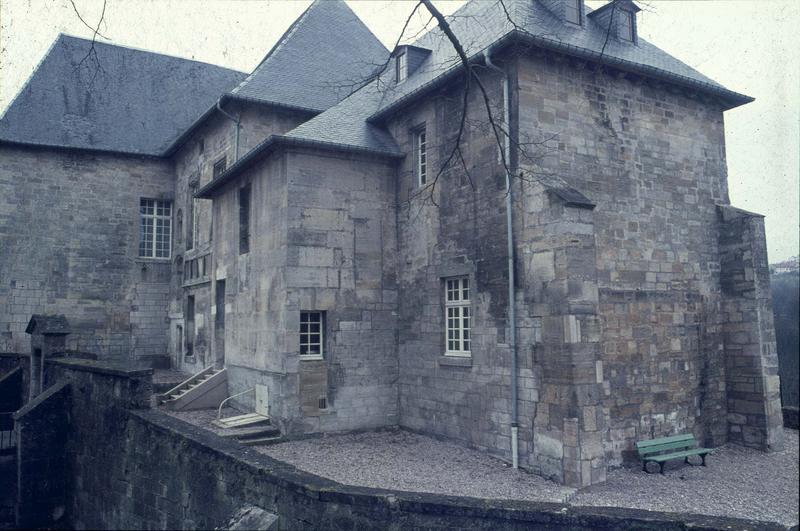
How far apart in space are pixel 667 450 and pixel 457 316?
4.16 m

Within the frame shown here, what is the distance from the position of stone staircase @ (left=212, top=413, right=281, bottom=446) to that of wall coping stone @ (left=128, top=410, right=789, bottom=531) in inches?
127

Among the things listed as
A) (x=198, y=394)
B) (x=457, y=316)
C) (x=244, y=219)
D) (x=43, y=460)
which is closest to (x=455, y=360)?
(x=457, y=316)

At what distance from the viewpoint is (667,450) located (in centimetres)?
1010

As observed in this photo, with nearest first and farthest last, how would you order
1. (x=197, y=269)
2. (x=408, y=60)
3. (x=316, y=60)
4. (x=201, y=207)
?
(x=408, y=60), (x=316, y=60), (x=197, y=269), (x=201, y=207)

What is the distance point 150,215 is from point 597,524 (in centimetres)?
1872

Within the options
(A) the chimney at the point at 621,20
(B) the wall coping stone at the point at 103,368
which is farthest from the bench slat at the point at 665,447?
(B) the wall coping stone at the point at 103,368

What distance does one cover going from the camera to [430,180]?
467 inches

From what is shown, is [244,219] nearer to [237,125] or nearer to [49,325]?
[237,125]

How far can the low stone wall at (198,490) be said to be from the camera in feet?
19.3

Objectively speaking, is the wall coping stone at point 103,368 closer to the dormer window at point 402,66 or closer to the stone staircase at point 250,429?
the stone staircase at point 250,429

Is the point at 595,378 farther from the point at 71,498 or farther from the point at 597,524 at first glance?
the point at 71,498

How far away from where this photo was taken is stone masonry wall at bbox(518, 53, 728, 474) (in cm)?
1004

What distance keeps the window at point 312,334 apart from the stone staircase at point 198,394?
11.1 ft

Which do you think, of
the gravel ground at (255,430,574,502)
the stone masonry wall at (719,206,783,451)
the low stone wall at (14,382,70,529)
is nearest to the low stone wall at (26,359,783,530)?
the low stone wall at (14,382,70,529)
